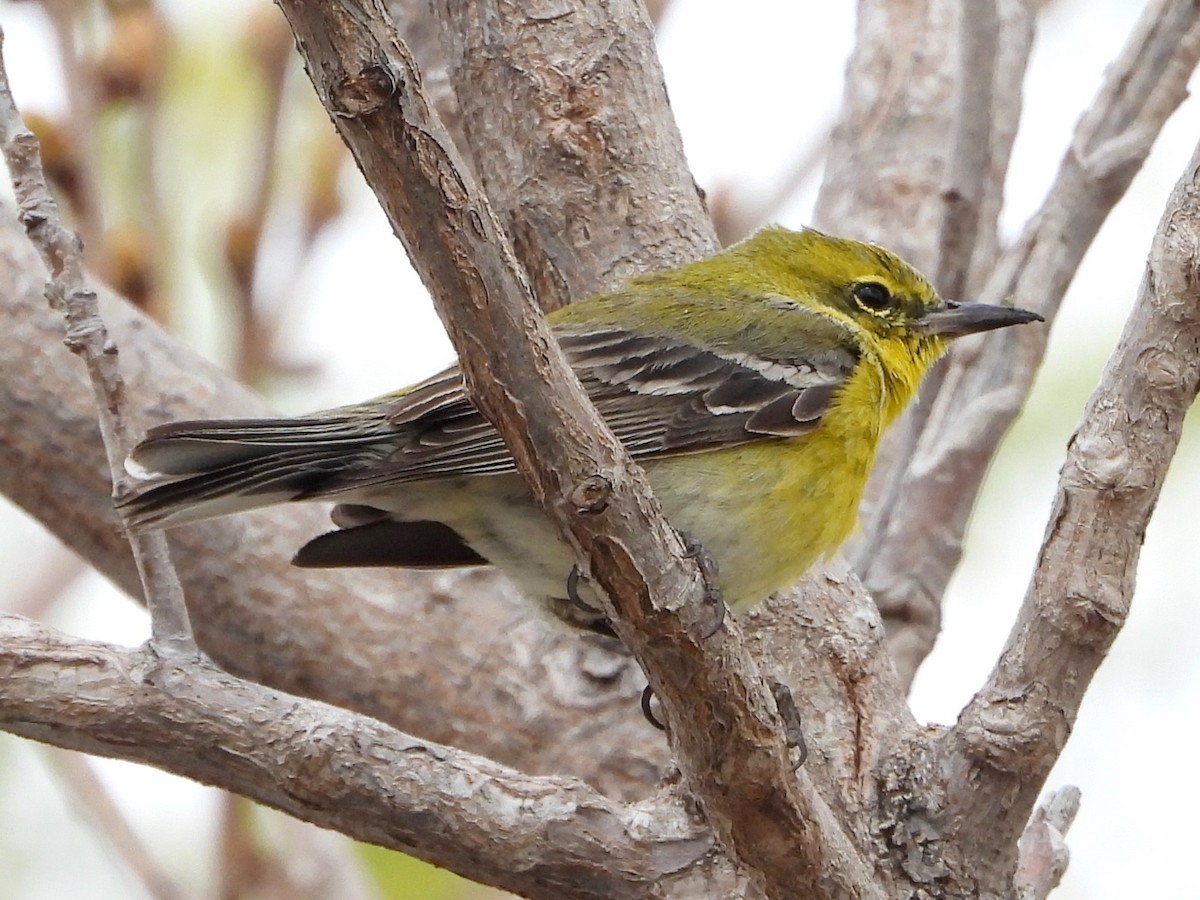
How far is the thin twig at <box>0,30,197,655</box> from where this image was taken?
304 centimetres

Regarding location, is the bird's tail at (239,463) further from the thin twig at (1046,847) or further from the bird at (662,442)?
the thin twig at (1046,847)

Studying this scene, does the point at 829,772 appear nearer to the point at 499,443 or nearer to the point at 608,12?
the point at 499,443

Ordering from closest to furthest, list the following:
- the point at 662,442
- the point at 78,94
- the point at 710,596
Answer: the point at 710,596 < the point at 662,442 < the point at 78,94

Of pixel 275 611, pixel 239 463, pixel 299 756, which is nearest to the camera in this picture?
pixel 299 756

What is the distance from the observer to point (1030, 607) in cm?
322

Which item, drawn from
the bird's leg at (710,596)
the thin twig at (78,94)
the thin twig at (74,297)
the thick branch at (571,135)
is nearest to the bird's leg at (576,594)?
the bird's leg at (710,596)

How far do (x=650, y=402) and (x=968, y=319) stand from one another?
1.33 meters

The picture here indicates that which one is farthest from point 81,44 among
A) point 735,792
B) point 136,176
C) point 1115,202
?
point 1115,202

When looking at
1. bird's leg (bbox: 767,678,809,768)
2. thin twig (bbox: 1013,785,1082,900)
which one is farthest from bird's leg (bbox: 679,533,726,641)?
thin twig (bbox: 1013,785,1082,900)

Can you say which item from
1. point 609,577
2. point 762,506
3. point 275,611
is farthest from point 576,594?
point 275,611

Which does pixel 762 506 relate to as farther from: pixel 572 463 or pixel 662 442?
pixel 572 463

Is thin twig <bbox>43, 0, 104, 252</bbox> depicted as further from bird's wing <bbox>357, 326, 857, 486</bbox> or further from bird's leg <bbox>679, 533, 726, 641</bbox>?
bird's leg <bbox>679, 533, 726, 641</bbox>

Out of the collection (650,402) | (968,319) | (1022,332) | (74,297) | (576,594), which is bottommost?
(576,594)

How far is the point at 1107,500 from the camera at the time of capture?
3150 millimetres
